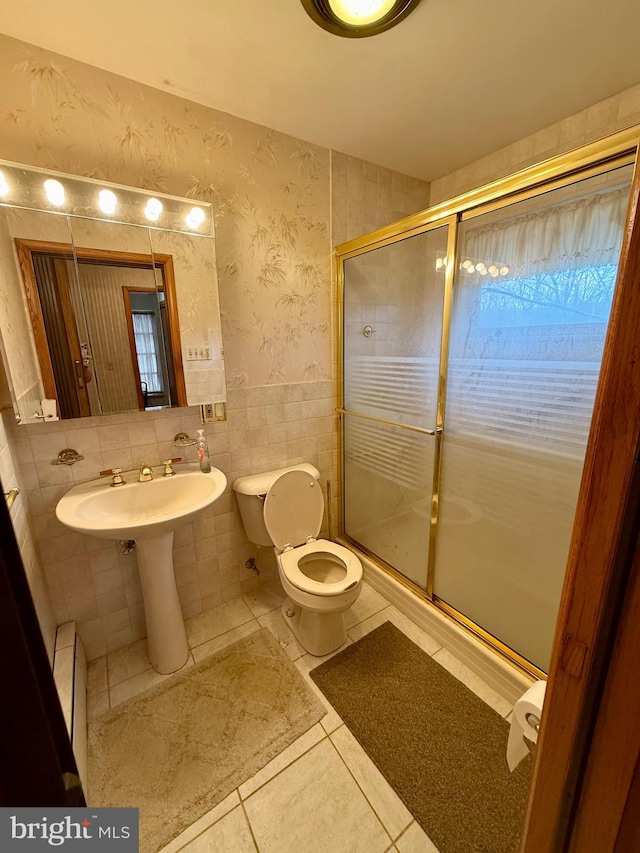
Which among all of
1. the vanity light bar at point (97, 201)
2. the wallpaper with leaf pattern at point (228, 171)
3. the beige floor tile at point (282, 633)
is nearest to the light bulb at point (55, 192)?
the vanity light bar at point (97, 201)

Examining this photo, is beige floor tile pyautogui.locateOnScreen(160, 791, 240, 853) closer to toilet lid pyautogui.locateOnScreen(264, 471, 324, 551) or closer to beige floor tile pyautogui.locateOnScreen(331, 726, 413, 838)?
beige floor tile pyautogui.locateOnScreen(331, 726, 413, 838)

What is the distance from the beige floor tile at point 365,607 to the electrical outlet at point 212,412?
3.92 feet

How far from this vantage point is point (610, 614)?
423 mm

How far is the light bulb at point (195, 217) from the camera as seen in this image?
1503 mm

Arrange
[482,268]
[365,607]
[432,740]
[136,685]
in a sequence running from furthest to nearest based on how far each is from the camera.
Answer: [365,607] < [136,685] < [482,268] < [432,740]

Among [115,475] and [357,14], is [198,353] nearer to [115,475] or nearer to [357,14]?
[115,475]

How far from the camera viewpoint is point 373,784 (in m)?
1.18

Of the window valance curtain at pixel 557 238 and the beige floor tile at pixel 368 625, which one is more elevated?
the window valance curtain at pixel 557 238

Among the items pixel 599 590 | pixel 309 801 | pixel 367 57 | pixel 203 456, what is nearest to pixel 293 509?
pixel 203 456

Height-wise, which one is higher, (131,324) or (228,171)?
(228,171)

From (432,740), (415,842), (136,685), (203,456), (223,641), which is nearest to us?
(415,842)

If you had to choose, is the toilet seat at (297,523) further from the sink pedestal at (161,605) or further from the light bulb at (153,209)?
the light bulb at (153,209)

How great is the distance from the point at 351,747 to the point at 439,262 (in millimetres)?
1988

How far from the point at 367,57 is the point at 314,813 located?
2562 millimetres
